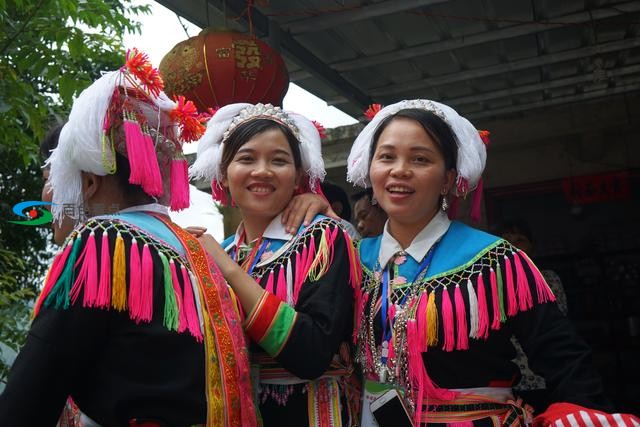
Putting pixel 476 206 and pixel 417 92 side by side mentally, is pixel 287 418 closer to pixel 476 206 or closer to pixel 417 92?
pixel 476 206

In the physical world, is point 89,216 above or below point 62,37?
Result: below

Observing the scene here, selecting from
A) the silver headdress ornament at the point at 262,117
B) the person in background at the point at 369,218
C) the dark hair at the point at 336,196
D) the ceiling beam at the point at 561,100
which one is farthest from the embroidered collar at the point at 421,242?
the ceiling beam at the point at 561,100

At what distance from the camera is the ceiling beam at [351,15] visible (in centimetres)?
382

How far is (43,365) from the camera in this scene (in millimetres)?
1360

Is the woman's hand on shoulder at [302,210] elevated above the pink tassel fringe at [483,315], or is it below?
above

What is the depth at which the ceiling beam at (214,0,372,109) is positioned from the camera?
151 inches

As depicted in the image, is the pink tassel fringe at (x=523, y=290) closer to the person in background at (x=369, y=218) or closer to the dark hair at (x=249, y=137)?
the dark hair at (x=249, y=137)

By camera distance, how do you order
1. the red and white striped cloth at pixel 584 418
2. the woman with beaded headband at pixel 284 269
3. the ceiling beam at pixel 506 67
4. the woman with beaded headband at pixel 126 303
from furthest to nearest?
the ceiling beam at pixel 506 67
the woman with beaded headband at pixel 284 269
the red and white striped cloth at pixel 584 418
the woman with beaded headband at pixel 126 303

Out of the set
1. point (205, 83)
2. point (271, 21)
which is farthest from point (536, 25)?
point (205, 83)

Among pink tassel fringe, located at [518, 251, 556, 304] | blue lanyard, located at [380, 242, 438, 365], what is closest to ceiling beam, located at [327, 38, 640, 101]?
blue lanyard, located at [380, 242, 438, 365]

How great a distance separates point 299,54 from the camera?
4.33 metres

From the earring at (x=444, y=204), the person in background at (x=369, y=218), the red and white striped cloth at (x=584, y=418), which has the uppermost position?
the person in background at (x=369, y=218)

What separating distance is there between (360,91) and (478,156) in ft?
10.5

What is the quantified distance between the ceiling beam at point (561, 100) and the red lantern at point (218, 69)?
3130 millimetres
